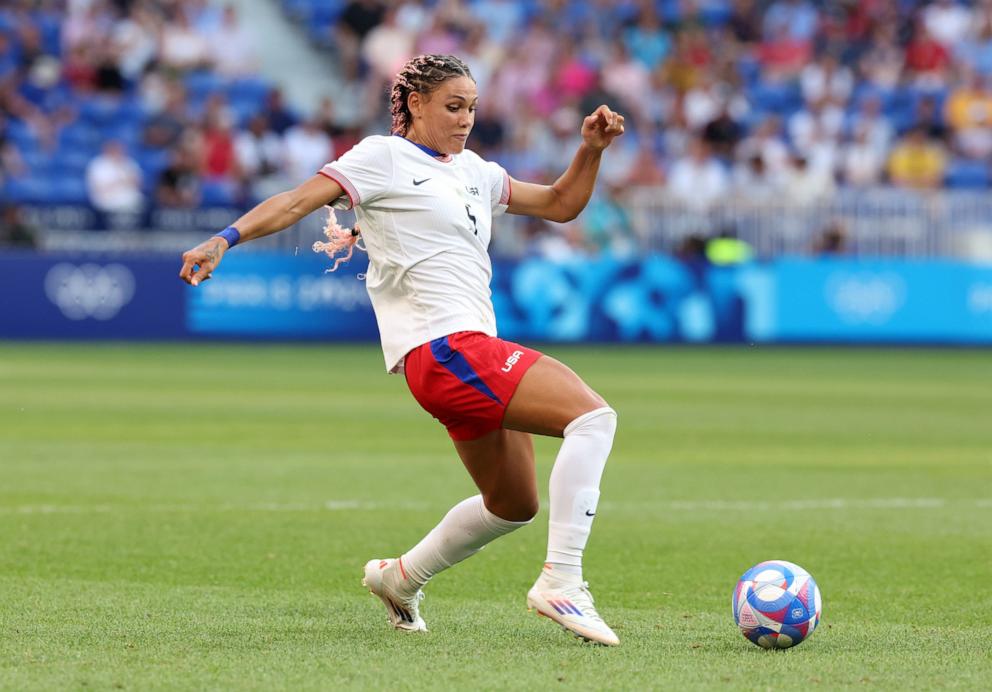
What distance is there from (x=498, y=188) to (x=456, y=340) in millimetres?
907

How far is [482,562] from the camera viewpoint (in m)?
8.64

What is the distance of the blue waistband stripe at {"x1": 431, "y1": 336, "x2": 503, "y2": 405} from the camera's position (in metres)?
6.20

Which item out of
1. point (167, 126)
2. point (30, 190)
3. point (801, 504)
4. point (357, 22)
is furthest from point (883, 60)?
point (801, 504)

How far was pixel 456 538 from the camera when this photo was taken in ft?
21.9

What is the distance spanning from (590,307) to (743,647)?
19.8 meters

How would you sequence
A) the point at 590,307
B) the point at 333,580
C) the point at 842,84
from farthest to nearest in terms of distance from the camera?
the point at 842,84
the point at 590,307
the point at 333,580

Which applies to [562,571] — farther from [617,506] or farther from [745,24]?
[745,24]

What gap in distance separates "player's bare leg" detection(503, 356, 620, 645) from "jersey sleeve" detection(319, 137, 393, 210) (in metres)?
0.87

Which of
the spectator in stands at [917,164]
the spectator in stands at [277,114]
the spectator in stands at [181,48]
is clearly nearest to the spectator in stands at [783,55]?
the spectator in stands at [917,164]

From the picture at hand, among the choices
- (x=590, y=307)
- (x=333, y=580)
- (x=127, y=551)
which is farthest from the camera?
(x=590, y=307)

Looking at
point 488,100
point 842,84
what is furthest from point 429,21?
point 842,84

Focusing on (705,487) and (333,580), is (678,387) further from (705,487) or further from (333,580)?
(333,580)

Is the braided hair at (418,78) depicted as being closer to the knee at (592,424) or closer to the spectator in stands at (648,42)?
the knee at (592,424)

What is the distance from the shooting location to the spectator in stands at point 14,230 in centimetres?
2452
